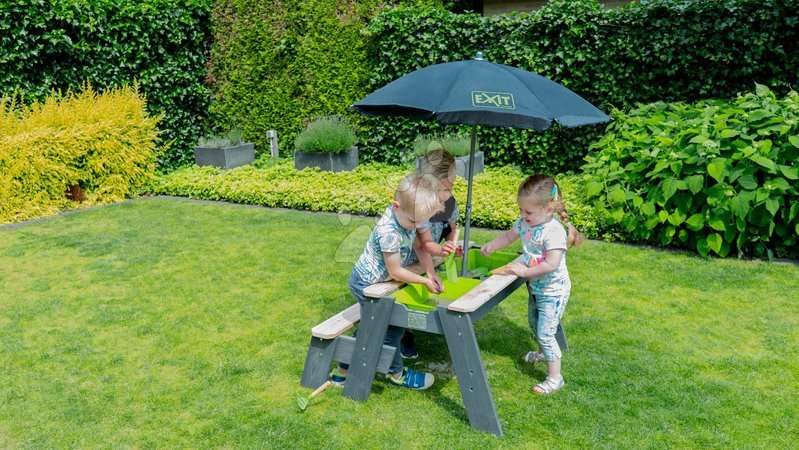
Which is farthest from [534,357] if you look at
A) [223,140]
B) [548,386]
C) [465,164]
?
[223,140]

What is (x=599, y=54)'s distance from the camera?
10.3 m

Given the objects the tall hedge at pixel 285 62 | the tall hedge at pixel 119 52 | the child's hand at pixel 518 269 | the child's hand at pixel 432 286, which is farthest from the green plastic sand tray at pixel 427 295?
the tall hedge at pixel 285 62

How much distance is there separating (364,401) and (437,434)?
54cm

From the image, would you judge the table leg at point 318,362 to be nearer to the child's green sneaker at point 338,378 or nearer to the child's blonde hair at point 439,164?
the child's green sneaker at point 338,378

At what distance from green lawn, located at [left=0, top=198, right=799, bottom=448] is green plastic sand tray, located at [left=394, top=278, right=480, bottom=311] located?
0.59m

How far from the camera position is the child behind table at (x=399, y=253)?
375cm

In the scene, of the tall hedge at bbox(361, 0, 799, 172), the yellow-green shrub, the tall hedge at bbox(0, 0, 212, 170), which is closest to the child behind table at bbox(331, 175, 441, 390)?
the yellow-green shrub

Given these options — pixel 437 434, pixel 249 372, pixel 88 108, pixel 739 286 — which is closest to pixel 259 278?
pixel 249 372

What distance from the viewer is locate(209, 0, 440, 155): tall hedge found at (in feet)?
40.5

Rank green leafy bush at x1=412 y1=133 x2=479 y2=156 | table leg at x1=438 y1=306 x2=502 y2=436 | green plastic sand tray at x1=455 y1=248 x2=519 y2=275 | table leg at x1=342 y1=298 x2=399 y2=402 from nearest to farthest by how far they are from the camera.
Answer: table leg at x1=438 y1=306 x2=502 y2=436 < table leg at x1=342 y1=298 x2=399 y2=402 < green plastic sand tray at x1=455 y1=248 x2=519 y2=275 < green leafy bush at x1=412 y1=133 x2=479 y2=156

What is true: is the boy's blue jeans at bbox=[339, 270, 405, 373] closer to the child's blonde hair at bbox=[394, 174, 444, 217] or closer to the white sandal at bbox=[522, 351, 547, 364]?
the child's blonde hair at bbox=[394, 174, 444, 217]

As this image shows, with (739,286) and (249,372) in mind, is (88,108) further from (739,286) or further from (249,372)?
(739,286)

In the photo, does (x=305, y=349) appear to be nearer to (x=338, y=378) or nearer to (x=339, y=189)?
(x=338, y=378)

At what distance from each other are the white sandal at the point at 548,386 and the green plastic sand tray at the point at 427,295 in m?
0.73
